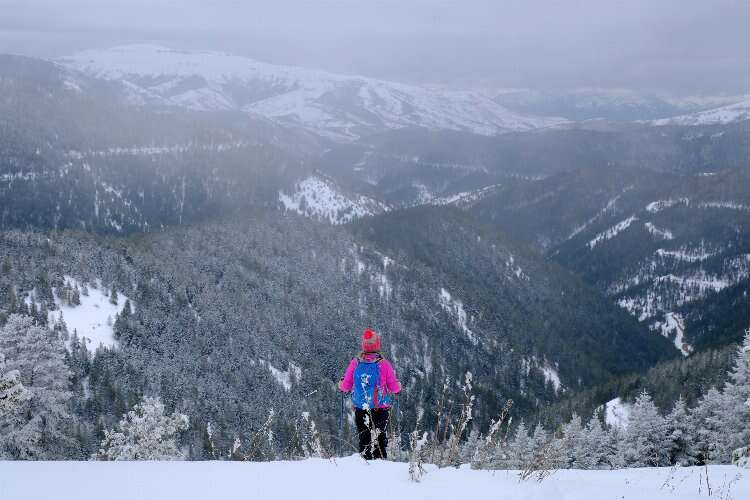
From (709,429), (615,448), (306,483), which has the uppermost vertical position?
(306,483)

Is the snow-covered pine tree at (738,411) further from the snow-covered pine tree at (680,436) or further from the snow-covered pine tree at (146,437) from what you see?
the snow-covered pine tree at (146,437)

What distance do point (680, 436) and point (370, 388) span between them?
2396 centimetres

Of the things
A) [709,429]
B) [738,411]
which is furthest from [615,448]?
[738,411]

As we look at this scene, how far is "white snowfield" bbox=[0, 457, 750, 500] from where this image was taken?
5.93 m

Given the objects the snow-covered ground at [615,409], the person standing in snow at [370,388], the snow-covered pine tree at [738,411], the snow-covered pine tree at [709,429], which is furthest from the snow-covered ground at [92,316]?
the snow-covered ground at [615,409]

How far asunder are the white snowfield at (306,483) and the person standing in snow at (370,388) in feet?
4.13

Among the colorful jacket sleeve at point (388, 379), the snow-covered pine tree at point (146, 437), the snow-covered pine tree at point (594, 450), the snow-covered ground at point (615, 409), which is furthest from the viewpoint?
the snow-covered ground at point (615, 409)

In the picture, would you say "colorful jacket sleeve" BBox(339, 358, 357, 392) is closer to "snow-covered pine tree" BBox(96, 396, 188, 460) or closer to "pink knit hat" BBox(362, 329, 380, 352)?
"pink knit hat" BBox(362, 329, 380, 352)

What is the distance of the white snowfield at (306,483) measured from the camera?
593cm

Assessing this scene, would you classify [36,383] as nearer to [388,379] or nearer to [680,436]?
[388,379]

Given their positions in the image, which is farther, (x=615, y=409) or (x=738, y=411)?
(x=615, y=409)

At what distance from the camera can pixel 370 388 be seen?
873cm

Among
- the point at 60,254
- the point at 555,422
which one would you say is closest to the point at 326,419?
the point at 555,422

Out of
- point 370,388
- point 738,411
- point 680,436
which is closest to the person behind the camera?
point 370,388
